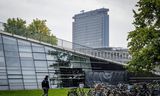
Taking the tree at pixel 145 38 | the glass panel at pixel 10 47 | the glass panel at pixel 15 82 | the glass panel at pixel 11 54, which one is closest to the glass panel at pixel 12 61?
the glass panel at pixel 11 54

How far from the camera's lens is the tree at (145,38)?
2611cm

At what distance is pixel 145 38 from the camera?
2639 cm

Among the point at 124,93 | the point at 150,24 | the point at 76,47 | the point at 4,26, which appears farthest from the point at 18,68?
the point at 124,93

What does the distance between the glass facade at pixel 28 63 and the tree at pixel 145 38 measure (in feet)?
47.7

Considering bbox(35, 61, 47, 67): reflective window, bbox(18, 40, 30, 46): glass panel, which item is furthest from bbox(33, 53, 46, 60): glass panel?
bbox(18, 40, 30, 46): glass panel

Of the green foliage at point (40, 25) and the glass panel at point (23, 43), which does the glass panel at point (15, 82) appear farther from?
the green foliage at point (40, 25)

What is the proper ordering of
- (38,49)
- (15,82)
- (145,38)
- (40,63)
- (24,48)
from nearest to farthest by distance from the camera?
1. (145,38)
2. (15,82)
3. (24,48)
4. (40,63)
5. (38,49)

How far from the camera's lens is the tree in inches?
1028

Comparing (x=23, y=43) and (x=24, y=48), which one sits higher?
(x=23, y=43)

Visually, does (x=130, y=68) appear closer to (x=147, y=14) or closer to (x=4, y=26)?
(x=147, y=14)

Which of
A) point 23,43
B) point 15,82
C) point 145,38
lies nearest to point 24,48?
point 23,43

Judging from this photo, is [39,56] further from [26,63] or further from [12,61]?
[12,61]

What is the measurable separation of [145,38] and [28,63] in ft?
56.0

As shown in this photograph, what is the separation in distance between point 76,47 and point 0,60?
36.5 ft
